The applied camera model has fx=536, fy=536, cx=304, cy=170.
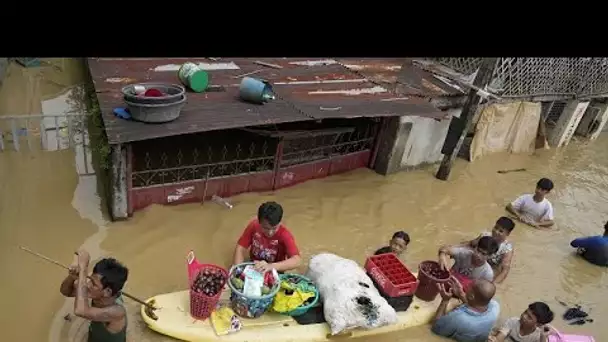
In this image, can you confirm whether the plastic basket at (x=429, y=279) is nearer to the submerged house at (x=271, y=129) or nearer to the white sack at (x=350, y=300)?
the white sack at (x=350, y=300)

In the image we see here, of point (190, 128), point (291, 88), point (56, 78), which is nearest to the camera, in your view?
point (190, 128)

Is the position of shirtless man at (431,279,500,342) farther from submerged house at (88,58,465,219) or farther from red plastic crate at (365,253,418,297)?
submerged house at (88,58,465,219)

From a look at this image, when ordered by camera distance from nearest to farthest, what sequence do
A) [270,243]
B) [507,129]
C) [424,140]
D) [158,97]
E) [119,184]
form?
[270,243]
[158,97]
[119,184]
[424,140]
[507,129]

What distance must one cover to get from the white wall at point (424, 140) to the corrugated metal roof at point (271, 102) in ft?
1.51

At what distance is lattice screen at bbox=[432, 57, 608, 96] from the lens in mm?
10352

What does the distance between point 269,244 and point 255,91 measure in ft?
8.93

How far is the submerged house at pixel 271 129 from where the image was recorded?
7406 mm

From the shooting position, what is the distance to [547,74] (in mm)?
11000

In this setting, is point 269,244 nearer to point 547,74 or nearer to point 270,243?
point 270,243

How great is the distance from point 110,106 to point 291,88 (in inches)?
119

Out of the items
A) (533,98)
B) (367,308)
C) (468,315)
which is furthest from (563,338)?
(533,98)
